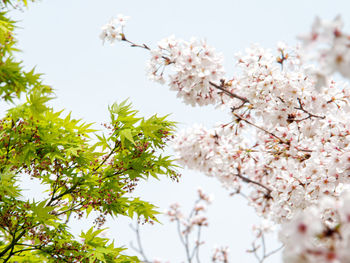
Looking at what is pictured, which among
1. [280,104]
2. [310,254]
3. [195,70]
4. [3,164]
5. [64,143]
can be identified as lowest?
[310,254]

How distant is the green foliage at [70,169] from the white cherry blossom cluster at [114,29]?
1.06m

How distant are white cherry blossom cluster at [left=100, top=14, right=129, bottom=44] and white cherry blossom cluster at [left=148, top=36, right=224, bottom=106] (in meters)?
0.63

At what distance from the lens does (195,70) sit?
159 inches

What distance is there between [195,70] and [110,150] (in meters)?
1.50

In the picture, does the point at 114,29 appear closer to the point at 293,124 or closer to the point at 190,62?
the point at 190,62

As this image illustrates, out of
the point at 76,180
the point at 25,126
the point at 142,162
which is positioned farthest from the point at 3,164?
the point at 142,162

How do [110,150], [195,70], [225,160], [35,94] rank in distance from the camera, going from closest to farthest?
[35,94] < [195,70] < [110,150] < [225,160]

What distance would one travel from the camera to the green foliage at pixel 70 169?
389cm

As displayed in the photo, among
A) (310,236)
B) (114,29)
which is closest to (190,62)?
(114,29)

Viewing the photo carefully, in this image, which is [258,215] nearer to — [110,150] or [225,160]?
[225,160]

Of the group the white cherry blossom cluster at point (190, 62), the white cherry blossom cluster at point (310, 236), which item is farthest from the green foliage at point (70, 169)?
the white cherry blossom cluster at point (310, 236)

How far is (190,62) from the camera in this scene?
402cm

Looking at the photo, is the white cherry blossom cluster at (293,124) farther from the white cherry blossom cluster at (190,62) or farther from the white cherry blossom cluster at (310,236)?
the white cherry blossom cluster at (310,236)

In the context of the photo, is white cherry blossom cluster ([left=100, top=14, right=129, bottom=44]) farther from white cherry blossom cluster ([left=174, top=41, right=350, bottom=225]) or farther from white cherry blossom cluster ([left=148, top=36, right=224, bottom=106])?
white cherry blossom cluster ([left=174, top=41, right=350, bottom=225])
